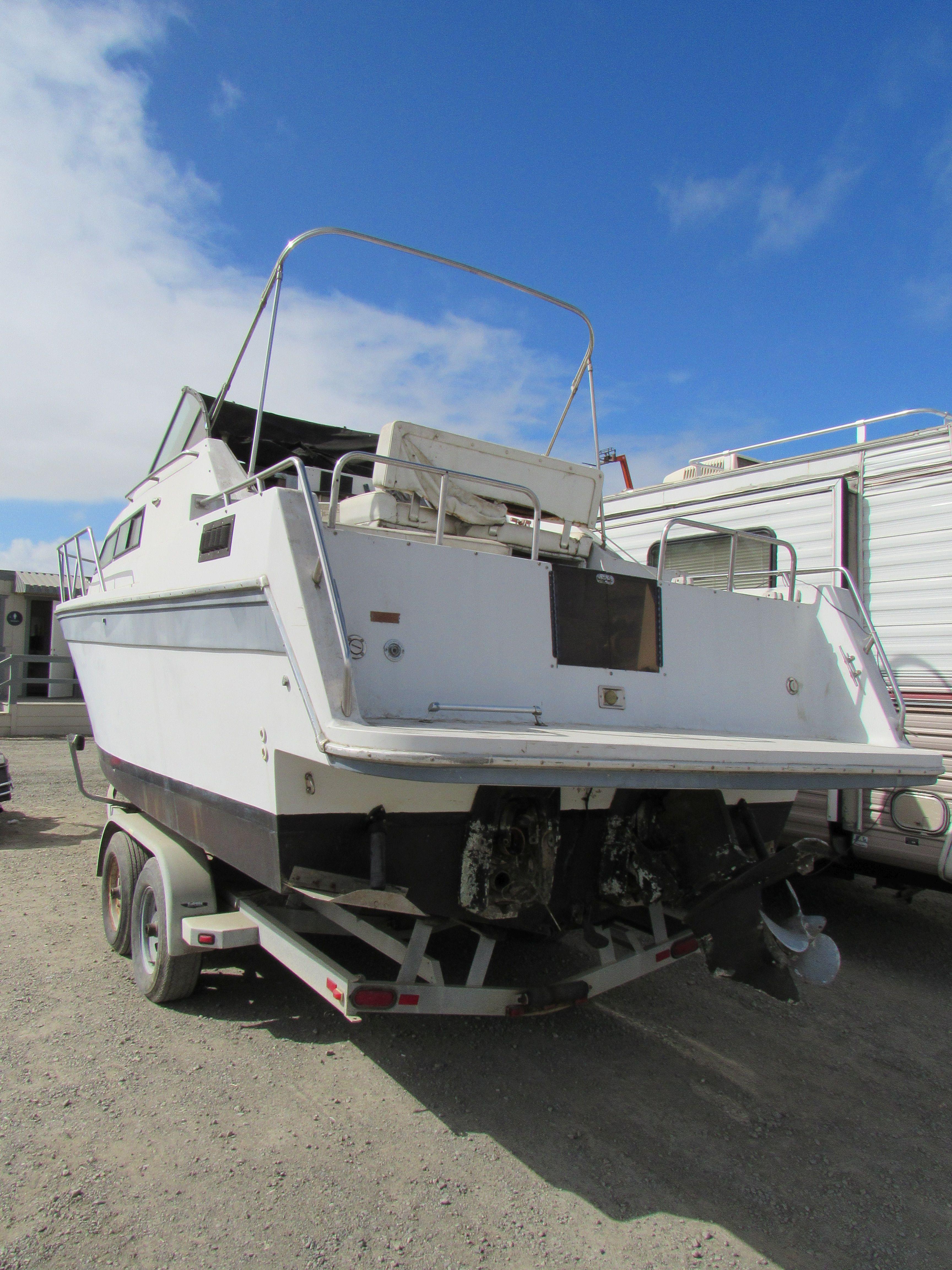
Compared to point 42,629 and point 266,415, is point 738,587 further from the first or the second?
point 42,629

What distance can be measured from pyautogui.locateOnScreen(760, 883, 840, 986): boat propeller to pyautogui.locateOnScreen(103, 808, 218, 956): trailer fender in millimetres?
2464

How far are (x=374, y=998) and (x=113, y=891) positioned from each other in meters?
2.59

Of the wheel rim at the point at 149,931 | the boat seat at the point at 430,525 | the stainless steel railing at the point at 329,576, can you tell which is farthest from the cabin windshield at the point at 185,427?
the wheel rim at the point at 149,931

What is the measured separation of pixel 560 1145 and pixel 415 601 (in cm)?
206

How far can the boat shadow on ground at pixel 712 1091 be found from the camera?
2.67 m

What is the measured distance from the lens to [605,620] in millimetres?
3455

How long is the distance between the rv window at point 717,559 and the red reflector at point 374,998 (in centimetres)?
356

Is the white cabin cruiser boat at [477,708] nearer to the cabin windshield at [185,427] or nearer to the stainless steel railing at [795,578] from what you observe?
the stainless steel railing at [795,578]

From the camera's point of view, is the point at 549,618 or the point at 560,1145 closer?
the point at 560,1145

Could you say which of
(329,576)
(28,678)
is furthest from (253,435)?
(28,678)

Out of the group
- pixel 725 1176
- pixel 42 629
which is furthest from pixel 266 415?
pixel 42 629

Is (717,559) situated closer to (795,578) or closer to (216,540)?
(795,578)

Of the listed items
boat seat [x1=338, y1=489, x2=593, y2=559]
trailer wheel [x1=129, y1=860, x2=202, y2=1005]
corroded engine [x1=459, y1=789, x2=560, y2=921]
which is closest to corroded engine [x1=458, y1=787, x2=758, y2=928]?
corroded engine [x1=459, y1=789, x2=560, y2=921]

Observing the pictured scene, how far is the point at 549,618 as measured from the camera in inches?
131
